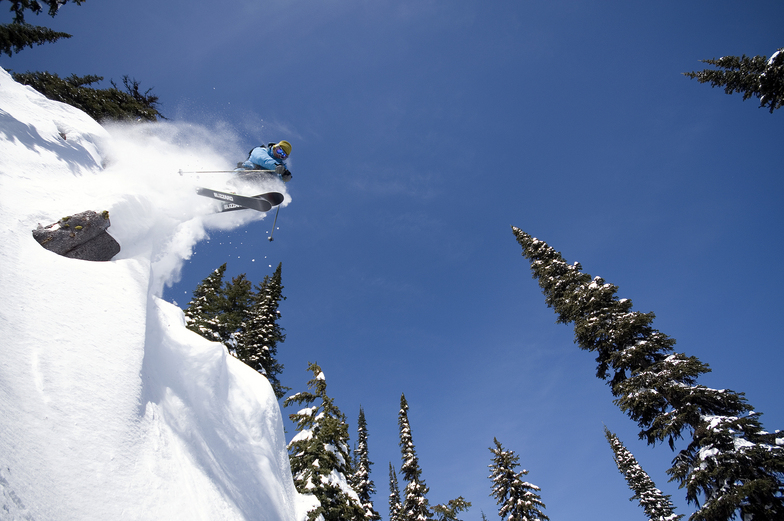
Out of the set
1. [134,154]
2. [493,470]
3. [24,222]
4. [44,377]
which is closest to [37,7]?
[134,154]

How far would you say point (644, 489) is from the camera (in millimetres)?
28609

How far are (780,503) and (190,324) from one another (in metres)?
23.0

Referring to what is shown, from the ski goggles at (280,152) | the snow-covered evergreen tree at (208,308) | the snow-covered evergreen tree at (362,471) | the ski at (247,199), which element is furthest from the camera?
the snow-covered evergreen tree at (362,471)

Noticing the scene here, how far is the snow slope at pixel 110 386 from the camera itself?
14.1 ft

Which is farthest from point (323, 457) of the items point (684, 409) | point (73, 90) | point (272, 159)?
point (73, 90)

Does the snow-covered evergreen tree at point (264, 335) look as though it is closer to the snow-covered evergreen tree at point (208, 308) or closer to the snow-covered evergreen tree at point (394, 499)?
the snow-covered evergreen tree at point (208, 308)

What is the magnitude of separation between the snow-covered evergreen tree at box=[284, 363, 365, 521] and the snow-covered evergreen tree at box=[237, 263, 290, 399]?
572 centimetres

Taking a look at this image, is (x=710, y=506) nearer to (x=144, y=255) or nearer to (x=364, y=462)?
(x=144, y=255)

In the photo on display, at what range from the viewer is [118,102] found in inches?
890

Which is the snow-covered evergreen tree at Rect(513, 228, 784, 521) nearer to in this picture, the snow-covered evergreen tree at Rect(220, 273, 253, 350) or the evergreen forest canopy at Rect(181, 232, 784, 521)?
the evergreen forest canopy at Rect(181, 232, 784, 521)

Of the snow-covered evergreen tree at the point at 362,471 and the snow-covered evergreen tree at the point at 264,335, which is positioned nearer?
the snow-covered evergreen tree at the point at 264,335

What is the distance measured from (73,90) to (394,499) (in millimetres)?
51320

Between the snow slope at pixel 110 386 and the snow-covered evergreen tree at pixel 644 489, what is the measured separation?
32967mm

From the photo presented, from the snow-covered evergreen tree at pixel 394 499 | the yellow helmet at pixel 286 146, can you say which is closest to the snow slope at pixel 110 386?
the yellow helmet at pixel 286 146
